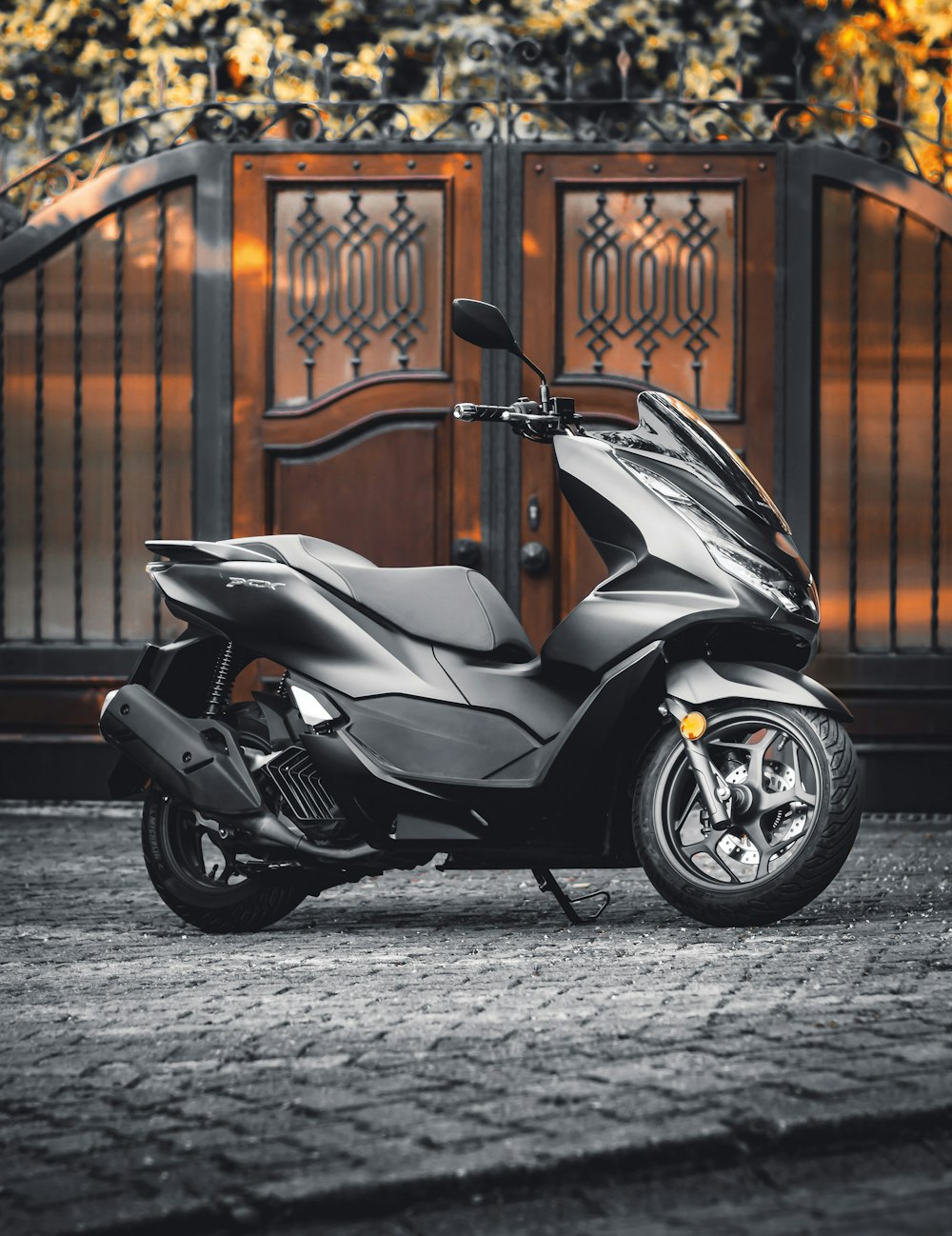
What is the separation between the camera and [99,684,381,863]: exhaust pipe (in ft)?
15.9

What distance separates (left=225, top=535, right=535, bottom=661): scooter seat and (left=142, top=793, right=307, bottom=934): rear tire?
73 centimetres

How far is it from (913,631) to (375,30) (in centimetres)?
765

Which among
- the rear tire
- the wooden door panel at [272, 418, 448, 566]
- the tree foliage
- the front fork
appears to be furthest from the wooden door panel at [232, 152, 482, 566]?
the tree foliage

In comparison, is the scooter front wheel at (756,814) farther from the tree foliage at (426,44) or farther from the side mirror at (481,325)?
the tree foliage at (426,44)

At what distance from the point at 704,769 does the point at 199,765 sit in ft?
4.35

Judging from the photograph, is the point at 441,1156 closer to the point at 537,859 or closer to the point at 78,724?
the point at 537,859

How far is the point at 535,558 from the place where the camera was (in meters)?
7.61

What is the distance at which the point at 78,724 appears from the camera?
788 cm

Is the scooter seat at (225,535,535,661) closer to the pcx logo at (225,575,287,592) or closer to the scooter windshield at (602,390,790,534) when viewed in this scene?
the pcx logo at (225,575,287,592)

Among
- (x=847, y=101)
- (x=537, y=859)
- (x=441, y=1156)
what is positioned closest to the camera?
(x=441, y=1156)

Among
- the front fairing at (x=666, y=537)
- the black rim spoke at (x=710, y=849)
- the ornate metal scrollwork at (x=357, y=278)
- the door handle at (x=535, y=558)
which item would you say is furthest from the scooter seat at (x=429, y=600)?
the ornate metal scrollwork at (x=357, y=278)

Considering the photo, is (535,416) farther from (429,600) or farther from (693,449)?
(429,600)

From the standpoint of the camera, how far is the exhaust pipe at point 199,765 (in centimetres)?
484

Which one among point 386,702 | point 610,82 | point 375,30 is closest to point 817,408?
point 386,702
